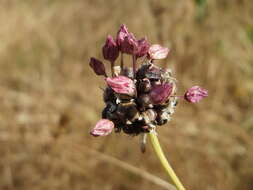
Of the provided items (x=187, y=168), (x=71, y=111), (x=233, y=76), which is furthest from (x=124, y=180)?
(x=233, y=76)

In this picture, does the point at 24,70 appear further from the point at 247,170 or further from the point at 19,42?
the point at 247,170

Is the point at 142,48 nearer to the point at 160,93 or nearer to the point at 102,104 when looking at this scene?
the point at 160,93

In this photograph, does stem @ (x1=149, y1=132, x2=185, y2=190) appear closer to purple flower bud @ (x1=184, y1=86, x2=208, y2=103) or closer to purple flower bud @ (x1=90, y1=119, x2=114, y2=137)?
purple flower bud @ (x1=90, y1=119, x2=114, y2=137)

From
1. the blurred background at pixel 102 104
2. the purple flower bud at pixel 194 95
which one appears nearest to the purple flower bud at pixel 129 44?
the purple flower bud at pixel 194 95

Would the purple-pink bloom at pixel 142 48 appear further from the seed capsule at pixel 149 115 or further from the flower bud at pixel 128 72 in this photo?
the seed capsule at pixel 149 115

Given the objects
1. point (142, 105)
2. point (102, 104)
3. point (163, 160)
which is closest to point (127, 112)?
point (142, 105)

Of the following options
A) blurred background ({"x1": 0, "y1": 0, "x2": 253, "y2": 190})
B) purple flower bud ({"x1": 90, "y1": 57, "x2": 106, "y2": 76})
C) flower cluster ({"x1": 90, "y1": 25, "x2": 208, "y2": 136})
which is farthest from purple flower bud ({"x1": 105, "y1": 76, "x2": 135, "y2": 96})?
blurred background ({"x1": 0, "y1": 0, "x2": 253, "y2": 190})
